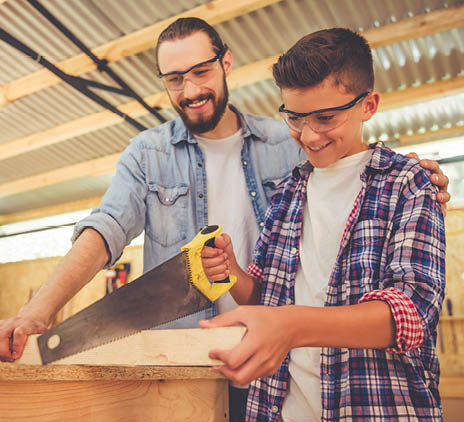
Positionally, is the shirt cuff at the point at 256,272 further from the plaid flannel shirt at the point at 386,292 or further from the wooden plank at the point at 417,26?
the wooden plank at the point at 417,26

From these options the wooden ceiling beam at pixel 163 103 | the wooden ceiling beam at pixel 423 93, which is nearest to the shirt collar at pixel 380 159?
the wooden ceiling beam at pixel 163 103

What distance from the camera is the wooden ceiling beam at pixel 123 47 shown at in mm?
4613

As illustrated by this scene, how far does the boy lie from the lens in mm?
1237

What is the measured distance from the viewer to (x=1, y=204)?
11.4 meters

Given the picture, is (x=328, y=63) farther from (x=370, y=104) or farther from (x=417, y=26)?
(x=417, y=26)

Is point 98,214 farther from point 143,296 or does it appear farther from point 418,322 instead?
point 418,322

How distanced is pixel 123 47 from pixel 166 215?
362 cm

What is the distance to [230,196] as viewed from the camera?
2.66 m

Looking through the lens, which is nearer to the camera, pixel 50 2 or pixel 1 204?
pixel 50 2

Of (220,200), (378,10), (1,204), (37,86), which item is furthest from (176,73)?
(1,204)

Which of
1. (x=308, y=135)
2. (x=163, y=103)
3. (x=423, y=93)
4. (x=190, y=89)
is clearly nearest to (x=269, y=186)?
(x=190, y=89)

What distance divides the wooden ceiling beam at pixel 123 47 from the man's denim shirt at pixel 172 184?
2261 mm

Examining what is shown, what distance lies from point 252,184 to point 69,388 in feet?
5.12

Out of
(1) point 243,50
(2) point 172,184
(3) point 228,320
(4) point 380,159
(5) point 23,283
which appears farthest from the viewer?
(5) point 23,283
